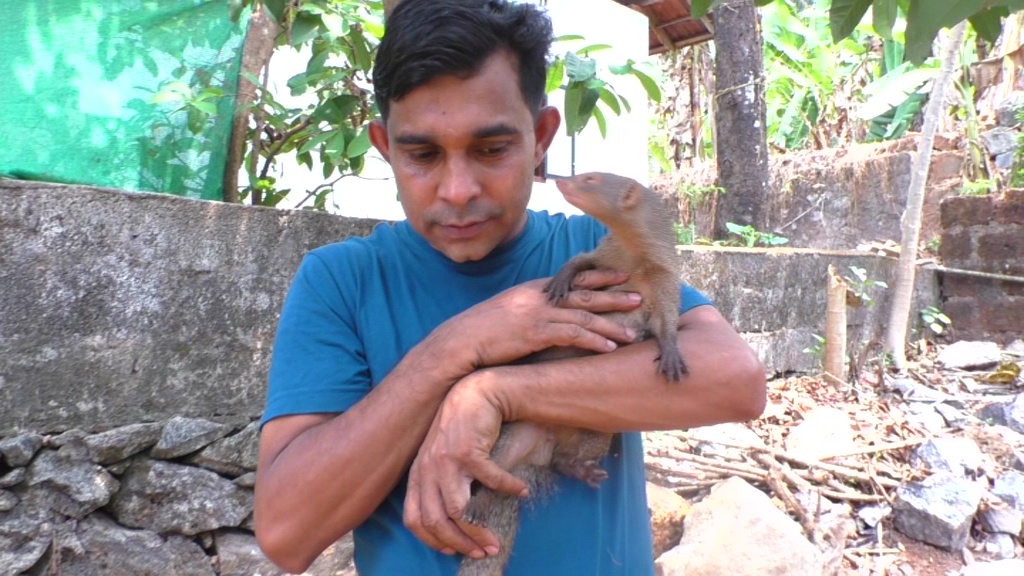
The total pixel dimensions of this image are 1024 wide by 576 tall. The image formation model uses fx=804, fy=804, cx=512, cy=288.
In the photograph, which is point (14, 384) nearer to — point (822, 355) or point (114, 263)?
point (114, 263)

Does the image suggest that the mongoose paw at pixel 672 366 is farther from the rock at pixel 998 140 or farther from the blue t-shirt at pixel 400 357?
the rock at pixel 998 140

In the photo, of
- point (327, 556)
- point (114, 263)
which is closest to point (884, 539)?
point (327, 556)

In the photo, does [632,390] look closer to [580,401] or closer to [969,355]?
[580,401]

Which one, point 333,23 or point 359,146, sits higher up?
point 333,23

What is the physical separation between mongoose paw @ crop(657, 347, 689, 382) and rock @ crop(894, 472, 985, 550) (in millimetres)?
3878

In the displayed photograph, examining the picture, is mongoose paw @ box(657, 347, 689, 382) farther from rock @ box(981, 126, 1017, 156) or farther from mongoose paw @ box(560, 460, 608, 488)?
rock @ box(981, 126, 1017, 156)

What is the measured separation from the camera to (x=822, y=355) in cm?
759

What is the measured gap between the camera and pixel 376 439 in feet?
5.25

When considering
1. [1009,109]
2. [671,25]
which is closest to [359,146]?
[671,25]

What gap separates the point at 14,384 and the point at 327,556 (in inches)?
61.6

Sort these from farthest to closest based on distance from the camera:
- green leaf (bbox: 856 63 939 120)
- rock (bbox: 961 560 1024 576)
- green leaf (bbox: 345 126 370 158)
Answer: green leaf (bbox: 856 63 939 120) → rock (bbox: 961 560 1024 576) → green leaf (bbox: 345 126 370 158)

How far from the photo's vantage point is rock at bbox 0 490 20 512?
307 centimetres

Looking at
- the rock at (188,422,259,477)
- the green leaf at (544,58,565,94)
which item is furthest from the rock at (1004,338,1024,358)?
the rock at (188,422,259,477)

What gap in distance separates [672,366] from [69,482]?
261 centimetres
